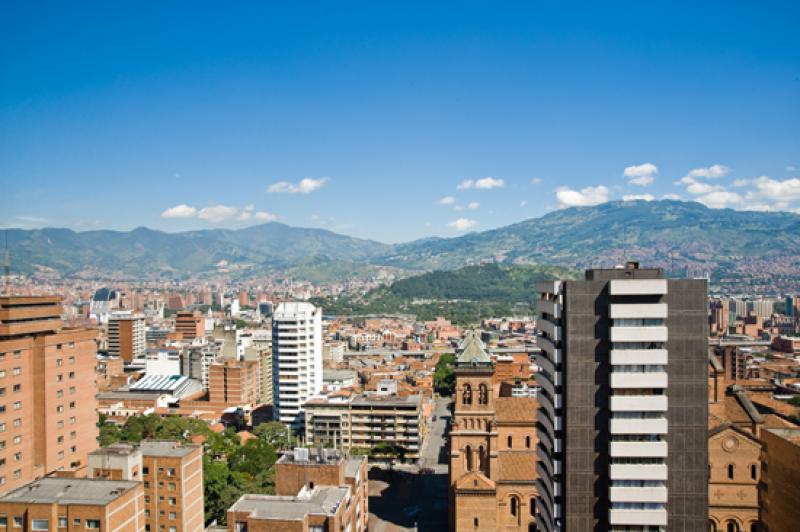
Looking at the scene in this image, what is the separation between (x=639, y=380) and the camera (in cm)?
2305

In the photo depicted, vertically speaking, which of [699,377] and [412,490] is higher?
[699,377]

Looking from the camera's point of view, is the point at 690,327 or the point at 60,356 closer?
the point at 690,327

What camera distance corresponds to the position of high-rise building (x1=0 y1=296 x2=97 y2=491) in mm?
31391

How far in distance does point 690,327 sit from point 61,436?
3092 centimetres

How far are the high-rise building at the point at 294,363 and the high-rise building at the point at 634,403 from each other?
44886 millimetres

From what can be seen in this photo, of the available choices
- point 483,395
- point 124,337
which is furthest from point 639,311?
point 124,337

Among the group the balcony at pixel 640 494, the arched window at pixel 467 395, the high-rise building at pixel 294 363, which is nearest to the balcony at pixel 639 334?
the balcony at pixel 640 494

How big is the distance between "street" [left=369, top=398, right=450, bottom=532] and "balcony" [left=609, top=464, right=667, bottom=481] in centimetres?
2034

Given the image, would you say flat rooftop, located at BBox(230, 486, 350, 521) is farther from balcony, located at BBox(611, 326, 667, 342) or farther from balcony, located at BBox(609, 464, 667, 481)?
balcony, located at BBox(611, 326, 667, 342)

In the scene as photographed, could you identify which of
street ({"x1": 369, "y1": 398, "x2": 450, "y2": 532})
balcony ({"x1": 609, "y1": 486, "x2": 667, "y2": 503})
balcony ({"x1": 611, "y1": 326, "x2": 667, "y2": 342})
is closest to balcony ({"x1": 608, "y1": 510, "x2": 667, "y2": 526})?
balcony ({"x1": 609, "y1": 486, "x2": 667, "y2": 503})

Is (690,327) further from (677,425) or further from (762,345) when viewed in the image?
(762,345)

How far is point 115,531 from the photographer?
25453 mm

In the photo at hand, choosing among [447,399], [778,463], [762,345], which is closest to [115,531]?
[778,463]

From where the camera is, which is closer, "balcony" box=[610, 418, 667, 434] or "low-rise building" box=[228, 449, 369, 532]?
"balcony" box=[610, 418, 667, 434]
